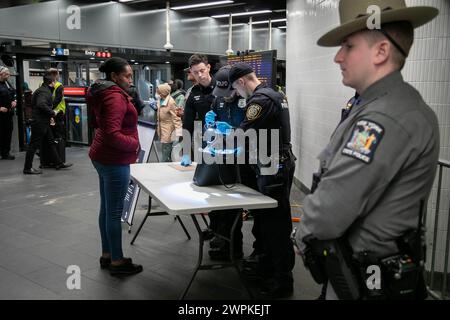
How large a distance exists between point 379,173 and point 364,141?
105 millimetres

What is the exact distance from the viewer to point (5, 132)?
8.45 metres

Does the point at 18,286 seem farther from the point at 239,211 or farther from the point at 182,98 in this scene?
the point at 182,98

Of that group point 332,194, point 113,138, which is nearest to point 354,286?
point 332,194

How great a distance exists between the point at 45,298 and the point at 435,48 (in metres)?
3.25

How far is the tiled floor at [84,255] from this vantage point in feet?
10.1

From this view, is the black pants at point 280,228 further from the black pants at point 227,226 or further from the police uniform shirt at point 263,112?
the black pants at point 227,226

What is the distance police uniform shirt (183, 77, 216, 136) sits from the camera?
3.91 m

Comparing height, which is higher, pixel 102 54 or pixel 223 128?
pixel 102 54

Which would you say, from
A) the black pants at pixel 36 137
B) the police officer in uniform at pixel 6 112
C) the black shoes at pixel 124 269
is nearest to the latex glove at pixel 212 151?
the black shoes at pixel 124 269

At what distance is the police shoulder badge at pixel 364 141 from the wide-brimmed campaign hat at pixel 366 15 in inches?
12.6

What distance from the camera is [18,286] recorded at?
313cm

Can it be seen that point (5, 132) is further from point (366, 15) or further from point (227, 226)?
point (366, 15)

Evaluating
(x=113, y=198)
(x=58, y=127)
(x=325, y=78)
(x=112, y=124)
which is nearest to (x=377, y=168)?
(x=112, y=124)

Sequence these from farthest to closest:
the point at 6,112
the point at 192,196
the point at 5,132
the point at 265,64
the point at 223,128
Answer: the point at 5,132 < the point at 6,112 < the point at 265,64 < the point at 223,128 < the point at 192,196
